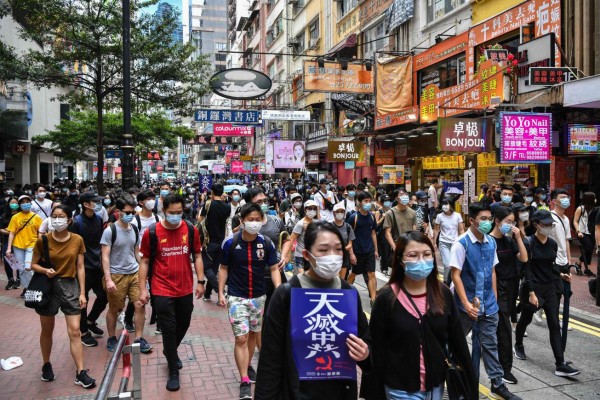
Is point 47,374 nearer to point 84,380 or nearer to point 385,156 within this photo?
point 84,380

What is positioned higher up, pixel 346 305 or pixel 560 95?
pixel 560 95

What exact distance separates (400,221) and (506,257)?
12.0 ft

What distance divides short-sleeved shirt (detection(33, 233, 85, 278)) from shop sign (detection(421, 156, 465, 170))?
1484 centimetres

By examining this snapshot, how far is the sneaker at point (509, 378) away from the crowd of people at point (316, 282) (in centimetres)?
1

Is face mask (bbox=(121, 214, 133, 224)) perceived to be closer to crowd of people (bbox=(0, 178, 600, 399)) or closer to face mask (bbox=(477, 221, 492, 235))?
crowd of people (bbox=(0, 178, 600, 399))

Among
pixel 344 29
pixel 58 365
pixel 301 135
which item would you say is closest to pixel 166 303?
pixel 58 365

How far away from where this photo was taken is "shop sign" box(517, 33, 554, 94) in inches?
498

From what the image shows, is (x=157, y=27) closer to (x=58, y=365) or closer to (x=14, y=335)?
(x=14, y=335)

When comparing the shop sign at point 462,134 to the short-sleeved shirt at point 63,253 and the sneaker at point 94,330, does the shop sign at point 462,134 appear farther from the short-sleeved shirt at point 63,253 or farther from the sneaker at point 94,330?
the short-sleeved shirt at point 63,253

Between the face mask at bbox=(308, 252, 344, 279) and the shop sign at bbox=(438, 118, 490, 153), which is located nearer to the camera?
the face mask at bbox=(308, 252, 344, 279)

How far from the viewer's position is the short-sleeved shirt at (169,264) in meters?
5.01

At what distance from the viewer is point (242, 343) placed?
4.64 metres

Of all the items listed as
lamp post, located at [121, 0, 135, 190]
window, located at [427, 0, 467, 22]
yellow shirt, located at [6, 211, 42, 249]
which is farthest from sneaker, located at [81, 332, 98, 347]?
window, located at [427, 0, 467, 22]

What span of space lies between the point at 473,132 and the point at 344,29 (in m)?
18.2
